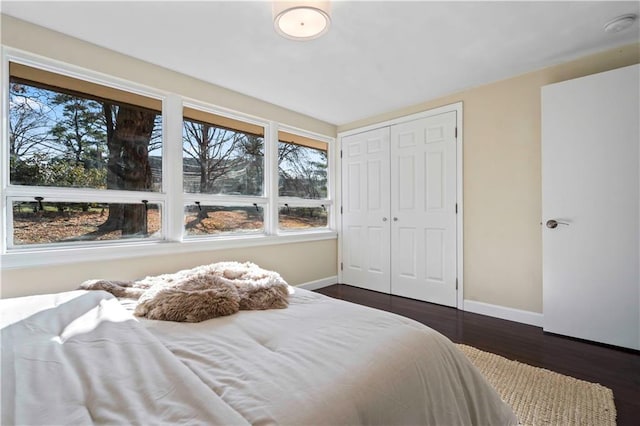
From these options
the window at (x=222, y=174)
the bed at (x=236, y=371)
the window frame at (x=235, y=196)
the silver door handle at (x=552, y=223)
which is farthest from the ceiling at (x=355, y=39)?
the bed at (x=236, y=371)

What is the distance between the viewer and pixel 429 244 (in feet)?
11.1

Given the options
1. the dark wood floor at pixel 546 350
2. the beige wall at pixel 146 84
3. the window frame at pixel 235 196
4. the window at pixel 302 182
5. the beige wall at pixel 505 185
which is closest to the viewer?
the dark wood floor at pixel 546 350

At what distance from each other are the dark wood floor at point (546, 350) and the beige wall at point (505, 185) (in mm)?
Answer: 313

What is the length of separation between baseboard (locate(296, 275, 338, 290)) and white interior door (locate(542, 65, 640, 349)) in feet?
7.93

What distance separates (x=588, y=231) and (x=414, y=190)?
1595mm

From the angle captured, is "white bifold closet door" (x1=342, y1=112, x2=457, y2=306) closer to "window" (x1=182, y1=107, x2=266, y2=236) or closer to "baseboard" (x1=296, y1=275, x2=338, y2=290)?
"baseboard" (x1=296, y1=275, x2=338, y2=290)

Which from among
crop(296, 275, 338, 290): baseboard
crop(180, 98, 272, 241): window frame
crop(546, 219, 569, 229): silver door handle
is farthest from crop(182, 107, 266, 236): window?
crop(546, 219, 569, 229): silver door handle

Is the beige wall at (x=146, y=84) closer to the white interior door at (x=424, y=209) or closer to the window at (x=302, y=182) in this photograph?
the window at (x=302, y=182)

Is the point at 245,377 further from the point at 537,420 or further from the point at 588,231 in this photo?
the point at 588,231

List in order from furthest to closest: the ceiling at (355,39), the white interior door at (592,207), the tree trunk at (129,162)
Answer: the tree trunk at (129,162) < the white interior door at (592,207) < the ceiling at (355,39)

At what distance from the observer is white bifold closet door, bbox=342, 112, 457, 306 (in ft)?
10.6

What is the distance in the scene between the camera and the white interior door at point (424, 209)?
3.21 metres

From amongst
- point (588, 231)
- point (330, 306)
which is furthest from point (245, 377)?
point (588, 231)

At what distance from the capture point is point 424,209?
341 cm
